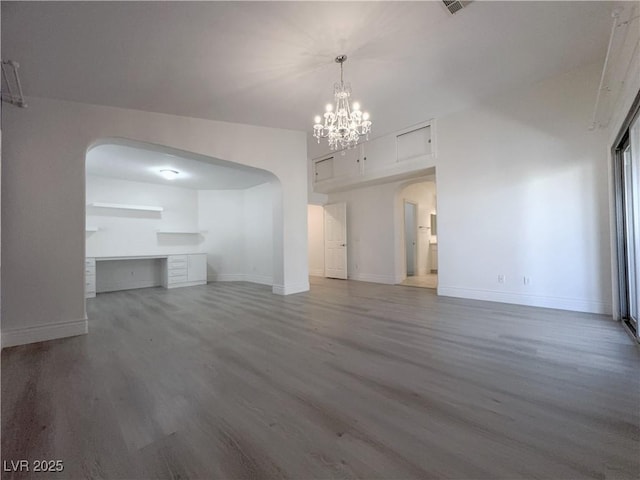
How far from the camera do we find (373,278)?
708 centimetres

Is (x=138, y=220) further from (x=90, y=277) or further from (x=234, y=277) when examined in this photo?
(x=234, y=277)

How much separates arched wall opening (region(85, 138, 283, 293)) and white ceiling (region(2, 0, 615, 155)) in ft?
→ 5.04

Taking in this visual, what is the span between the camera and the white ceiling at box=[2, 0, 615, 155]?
2.41 m

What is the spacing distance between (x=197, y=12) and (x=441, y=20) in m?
2.26

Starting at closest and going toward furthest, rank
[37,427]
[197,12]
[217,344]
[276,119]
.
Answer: [37,427]
[197,12]
[217,344]
[276,119]

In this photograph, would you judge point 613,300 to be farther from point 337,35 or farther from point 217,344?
point 217,344

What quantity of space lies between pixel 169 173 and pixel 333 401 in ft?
20.1

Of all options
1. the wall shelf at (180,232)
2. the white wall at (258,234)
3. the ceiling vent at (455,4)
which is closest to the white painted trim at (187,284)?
the white wall at (258,234)

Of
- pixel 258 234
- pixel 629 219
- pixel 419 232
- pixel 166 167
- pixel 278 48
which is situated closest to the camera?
pixel 278 48

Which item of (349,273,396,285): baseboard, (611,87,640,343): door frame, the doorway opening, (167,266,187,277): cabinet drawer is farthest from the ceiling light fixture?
(611,87,640,343): door frame

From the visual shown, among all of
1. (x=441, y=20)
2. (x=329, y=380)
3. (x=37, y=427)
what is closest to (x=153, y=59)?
(x=441, y=20)

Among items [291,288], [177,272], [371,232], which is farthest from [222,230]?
[371,232]

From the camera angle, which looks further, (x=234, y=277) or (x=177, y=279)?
(x=234, y=277)

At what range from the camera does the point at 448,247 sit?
199 inches
